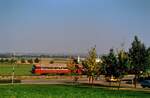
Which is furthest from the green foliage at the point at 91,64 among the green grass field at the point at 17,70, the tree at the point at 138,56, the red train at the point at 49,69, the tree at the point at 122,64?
the green grass field at the point at 17,70

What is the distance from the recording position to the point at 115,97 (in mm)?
33844

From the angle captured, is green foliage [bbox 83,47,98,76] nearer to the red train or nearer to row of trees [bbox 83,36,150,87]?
row of trees [bbox 83,36,150,87]

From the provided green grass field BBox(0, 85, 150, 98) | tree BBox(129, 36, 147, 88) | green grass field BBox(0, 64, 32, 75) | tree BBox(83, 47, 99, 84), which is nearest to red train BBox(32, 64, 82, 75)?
green grass field BBox(0, 64, 32, 75)

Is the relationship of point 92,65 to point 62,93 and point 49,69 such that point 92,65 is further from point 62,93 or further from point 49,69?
point 49,69

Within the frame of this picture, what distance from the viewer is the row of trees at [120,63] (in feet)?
184

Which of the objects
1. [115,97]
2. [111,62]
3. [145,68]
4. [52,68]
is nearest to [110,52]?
[111,62]

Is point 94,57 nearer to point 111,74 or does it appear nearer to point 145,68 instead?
point 111,74

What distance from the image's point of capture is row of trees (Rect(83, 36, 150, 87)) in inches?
2212

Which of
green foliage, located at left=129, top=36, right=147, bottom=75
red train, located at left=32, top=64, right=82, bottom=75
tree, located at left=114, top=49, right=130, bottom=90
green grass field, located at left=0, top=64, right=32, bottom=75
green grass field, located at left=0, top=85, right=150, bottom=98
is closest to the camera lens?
green grass field, located at left=0, top=85, right=150, bottom=98

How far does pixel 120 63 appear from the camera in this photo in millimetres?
55781

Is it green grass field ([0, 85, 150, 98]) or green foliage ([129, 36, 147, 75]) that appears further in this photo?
green foliage ([129, 36, 147, 75])

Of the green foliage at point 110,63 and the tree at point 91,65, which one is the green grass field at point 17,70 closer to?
the tree at point 91,65

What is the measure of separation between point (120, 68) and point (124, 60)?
1321 mm

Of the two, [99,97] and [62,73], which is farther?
[62,73]
